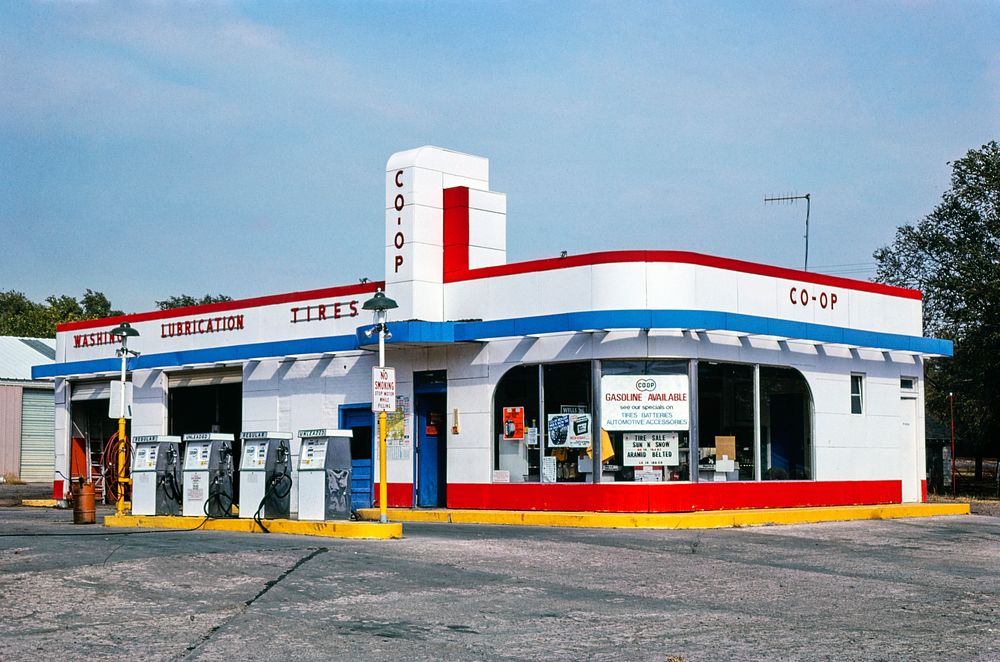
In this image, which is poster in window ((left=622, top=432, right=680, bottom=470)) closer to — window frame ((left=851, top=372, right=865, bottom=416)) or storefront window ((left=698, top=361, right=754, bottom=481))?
storefront window ((left=698, top=361, right=754, bottom=481))

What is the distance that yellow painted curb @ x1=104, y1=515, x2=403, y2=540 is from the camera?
18.0 m

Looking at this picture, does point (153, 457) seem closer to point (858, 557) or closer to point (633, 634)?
point (858, 557)

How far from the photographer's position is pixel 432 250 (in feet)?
82.8

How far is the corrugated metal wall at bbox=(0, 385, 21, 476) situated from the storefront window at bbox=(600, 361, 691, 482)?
3200cm

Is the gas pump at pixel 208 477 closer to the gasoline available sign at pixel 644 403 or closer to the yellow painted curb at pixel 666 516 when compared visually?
the yellow painted curb at pixel 666 516

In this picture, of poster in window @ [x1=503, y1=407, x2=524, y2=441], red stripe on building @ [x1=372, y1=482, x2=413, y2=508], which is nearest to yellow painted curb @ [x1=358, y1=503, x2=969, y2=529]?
red stripe on building @ [x1=372, y1=482, x2=413, y2=508]

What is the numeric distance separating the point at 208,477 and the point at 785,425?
1099 centimetres

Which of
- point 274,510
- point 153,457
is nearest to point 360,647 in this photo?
point 274,510

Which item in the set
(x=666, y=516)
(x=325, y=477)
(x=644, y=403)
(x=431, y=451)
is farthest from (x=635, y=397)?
(x=325, y=477)

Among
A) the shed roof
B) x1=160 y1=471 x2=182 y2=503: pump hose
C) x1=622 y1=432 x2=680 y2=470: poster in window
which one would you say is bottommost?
x1=160 y1=471 x2=182 y2=503: pump hose

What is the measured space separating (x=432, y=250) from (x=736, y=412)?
6729 millimetres

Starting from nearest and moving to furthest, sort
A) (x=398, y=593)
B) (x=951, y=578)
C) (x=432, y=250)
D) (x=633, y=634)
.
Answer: (x=633, y=634), (x=398, y=593), (x=951, y=578), (x=432, y=250)

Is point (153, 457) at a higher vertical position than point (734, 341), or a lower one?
lower

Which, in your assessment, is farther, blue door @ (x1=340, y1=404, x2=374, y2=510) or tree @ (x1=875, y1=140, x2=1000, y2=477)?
tree @ (x1=875, y1=140, x2=1000, y2=477)
